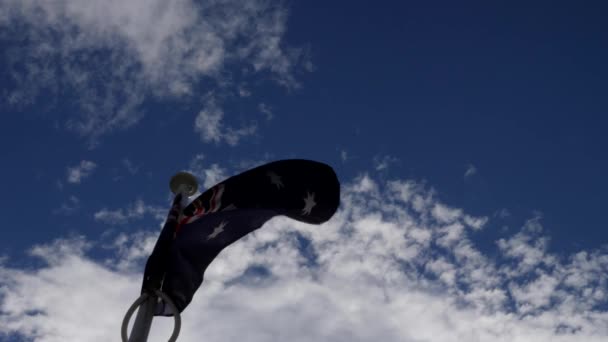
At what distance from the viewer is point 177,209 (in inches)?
261

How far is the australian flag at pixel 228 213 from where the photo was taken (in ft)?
19.3

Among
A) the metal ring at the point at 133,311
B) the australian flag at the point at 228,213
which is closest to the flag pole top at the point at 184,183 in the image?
the australian flag at the point at 228,213

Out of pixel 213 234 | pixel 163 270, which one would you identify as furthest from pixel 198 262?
pixel 163 270

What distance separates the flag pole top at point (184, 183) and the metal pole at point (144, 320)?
7.94 ft

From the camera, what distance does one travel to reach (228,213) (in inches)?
270

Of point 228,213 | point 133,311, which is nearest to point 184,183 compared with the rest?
point 228,213

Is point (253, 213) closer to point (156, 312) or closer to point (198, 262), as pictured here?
point (198, 262)

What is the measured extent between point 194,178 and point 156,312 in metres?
2.54

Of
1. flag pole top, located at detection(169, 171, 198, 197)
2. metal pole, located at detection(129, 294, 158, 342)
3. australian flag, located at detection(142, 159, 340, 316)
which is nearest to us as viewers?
metal pole, located at detection(129, 294, 158, 342)

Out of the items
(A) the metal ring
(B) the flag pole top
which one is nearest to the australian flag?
(A) the metal ring

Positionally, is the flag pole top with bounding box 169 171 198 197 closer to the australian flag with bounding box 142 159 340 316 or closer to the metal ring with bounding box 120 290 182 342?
the australian flag with bounding box 142 159 340 316

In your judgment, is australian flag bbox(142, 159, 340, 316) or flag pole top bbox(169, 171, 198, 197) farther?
flag pole top bbox(169, 171, 198, 197)

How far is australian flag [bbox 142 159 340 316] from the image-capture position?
588 cm

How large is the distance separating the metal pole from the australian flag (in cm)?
25
